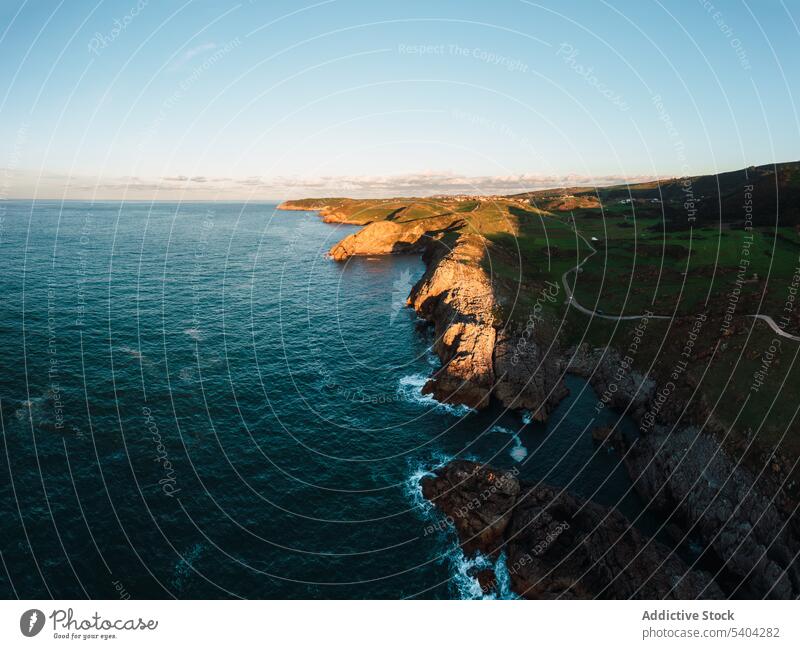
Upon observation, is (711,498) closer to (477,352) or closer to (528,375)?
(528,375)

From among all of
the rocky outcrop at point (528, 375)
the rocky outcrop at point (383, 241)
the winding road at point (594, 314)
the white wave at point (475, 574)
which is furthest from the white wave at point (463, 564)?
the rocky outcrop at point (383, 241)

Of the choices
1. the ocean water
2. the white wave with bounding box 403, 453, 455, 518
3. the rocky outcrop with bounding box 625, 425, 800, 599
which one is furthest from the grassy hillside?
the white wave with bounding box 403, 453, 455, 518

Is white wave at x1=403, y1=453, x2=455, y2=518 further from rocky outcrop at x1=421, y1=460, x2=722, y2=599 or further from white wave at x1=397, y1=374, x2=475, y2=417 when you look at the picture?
white wave at x1=397, y1=374, x2=475, y2=417

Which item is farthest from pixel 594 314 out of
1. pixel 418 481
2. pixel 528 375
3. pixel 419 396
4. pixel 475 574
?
pixel 475 574

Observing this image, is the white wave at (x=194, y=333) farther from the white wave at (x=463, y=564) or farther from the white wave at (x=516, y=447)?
the white wave at (x=516, y=447)

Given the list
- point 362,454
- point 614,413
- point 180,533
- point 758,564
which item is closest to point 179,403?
point 180,533

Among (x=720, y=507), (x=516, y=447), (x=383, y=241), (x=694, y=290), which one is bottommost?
(x=516, y=447)

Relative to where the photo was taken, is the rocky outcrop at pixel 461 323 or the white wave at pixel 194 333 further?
the white wave at pixel 194 333
